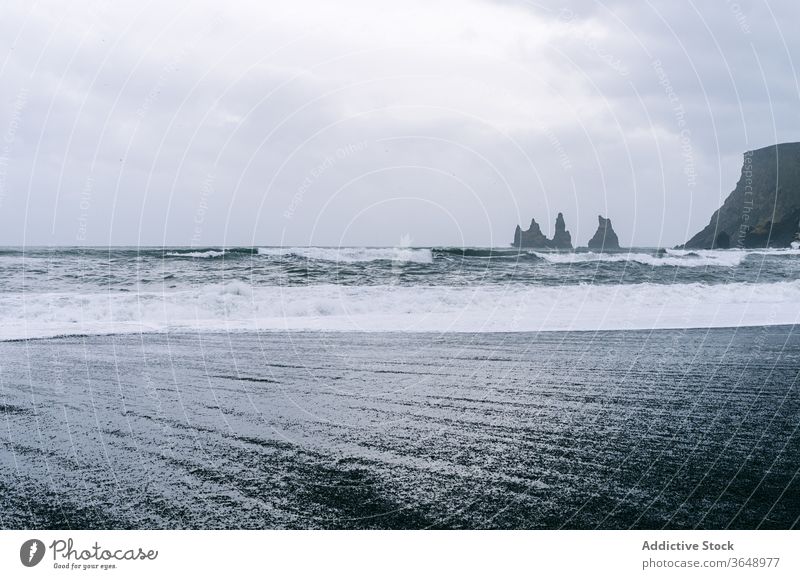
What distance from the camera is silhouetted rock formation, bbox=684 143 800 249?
5409cm

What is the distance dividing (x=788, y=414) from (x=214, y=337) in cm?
1156

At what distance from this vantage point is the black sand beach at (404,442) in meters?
4.16

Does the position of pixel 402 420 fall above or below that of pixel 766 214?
below

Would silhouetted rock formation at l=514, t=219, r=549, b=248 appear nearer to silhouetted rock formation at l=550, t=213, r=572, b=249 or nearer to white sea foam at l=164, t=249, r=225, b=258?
silhouetted rock formation at l=550, t=213, r=572, b=249

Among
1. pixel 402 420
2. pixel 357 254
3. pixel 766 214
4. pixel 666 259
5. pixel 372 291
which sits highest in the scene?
pixel 766 214

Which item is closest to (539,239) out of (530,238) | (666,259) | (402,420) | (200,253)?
(530,238)

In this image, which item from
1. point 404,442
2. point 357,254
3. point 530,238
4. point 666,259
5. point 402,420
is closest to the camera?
point 404,442

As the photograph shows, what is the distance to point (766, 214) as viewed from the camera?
60.8m

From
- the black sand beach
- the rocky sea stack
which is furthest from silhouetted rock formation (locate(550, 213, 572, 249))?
the black sand beach

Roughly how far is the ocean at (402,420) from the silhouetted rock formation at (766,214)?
41679mm

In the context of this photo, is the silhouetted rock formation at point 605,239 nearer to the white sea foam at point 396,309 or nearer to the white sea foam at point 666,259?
the white sea foam at point 666,259

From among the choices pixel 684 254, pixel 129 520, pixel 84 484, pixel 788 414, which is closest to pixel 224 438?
pixel 84 484

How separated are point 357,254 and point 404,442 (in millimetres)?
28874

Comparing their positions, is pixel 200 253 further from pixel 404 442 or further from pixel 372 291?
pixel 404 442
